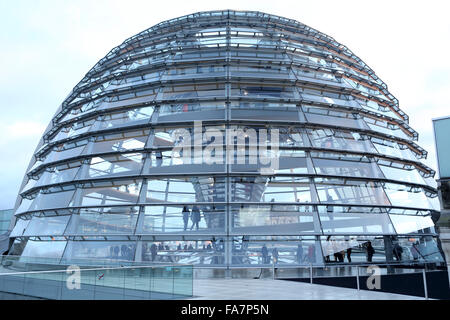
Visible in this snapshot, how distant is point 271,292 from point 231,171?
5403 mm

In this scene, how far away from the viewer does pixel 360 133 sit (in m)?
16.0

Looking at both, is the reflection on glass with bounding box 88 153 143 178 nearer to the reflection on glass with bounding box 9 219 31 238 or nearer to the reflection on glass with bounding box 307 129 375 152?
the reflection on glass with bounding box 9 219 31 238

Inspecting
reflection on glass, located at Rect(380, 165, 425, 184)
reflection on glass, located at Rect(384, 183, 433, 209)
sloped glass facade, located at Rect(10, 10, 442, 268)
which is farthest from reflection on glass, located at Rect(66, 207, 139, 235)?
reflection on glass, located at Rect(380, 165, 425, 184)

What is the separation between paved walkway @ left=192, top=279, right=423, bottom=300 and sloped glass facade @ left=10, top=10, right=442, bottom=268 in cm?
135

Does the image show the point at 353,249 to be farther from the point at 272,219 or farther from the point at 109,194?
the point at 109,194

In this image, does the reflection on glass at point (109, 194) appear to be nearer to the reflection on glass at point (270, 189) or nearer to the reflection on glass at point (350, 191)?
the reflection on glass at point (270, 189)

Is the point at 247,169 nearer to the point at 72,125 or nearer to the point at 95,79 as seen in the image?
the point at 72,125

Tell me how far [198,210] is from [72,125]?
903 cm

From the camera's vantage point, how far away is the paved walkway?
850 cm

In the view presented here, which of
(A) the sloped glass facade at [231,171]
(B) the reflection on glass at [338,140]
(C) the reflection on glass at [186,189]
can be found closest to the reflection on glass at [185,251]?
(A) the sloped glass facade at [231,171]

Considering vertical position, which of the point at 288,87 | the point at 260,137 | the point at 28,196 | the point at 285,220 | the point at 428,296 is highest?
the point at 288,87

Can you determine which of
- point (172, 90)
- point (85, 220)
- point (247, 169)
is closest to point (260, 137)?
point (247, 169)

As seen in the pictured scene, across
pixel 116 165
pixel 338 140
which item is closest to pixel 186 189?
pixel 116 165

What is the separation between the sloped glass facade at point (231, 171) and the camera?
12.8 meters
